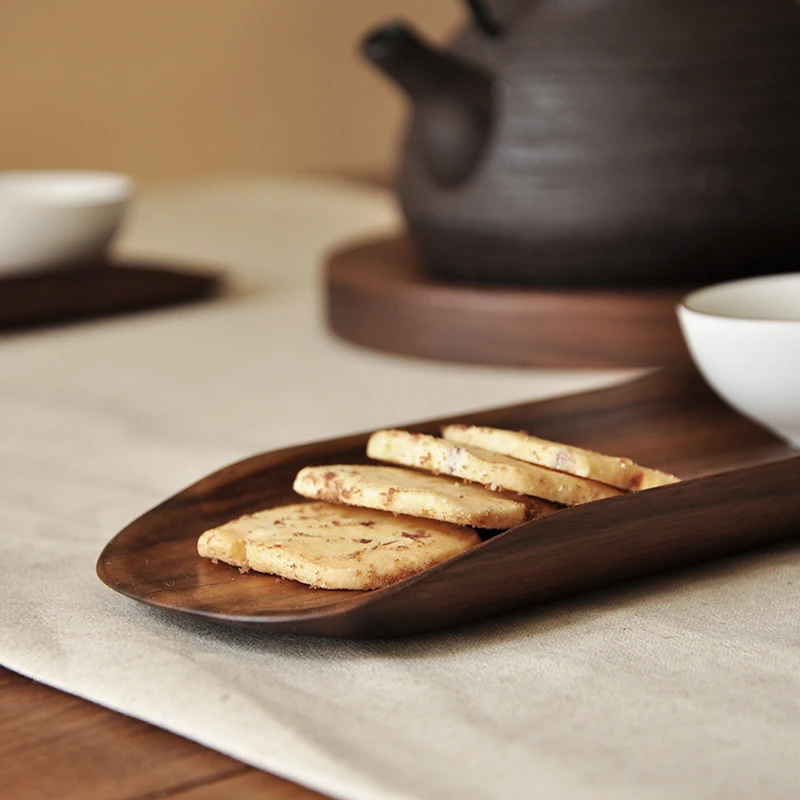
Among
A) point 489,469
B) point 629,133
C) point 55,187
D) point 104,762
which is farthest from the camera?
point 55,187

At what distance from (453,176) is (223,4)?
242 cm

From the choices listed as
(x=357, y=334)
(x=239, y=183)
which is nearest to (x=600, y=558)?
(x=357, y=334)

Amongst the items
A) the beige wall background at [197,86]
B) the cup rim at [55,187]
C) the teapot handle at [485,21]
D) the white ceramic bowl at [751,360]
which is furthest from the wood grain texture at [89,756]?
the beige wall background at [197,86]

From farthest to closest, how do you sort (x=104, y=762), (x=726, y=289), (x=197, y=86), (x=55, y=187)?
(x=197, y=86), (x=55, y=187), (x=726, y=289), (x=104, y=762)

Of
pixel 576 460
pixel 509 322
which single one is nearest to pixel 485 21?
pixel 509 322

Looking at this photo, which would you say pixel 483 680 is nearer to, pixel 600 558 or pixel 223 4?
pixel 600 558

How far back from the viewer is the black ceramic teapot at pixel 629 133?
0.95 metres

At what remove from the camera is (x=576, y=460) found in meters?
0.56

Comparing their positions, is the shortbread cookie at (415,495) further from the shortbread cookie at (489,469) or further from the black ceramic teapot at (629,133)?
the black ceramic teapot at (629,133)

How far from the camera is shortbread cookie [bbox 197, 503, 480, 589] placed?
0.50 meters

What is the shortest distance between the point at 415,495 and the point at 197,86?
2.87m

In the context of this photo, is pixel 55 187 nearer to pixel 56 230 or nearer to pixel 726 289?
pixel 56 230

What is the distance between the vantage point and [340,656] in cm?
51

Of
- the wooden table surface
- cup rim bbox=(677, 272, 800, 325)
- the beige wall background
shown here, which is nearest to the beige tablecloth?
the wooden table surface
